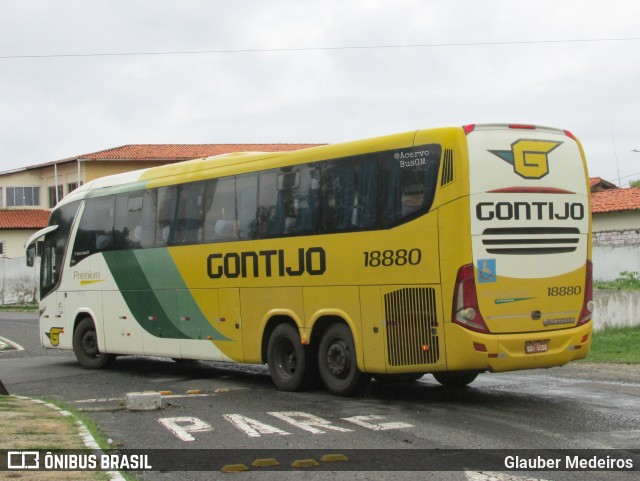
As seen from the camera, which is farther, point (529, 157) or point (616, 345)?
point (616, 345)

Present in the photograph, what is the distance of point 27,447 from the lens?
891 cm

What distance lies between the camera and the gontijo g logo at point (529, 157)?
39.6 ft

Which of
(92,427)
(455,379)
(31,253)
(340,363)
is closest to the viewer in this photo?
(92,427)

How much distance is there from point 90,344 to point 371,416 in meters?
9.16

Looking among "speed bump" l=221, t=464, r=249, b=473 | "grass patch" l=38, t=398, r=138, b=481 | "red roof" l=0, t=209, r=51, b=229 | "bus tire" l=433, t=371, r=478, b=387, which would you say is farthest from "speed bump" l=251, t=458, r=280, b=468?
"red roof" l=0, t=209, r=51, b=229

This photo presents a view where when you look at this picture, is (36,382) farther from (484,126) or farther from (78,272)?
(484,126)

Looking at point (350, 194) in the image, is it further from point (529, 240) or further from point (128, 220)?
point (128, 220)

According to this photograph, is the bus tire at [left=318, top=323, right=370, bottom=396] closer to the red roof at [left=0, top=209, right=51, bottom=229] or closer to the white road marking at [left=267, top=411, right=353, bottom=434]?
the white road marking at [left=267, top=411, right=353, bottom=434]

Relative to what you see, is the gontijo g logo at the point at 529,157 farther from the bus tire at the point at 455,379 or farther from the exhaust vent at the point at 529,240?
the bus tire at the point at 455,379

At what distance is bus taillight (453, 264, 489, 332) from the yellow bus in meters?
0.01

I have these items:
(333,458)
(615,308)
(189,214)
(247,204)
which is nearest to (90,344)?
(189,214)

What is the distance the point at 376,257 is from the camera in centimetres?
1277

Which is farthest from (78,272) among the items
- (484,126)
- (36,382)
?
(484,126)

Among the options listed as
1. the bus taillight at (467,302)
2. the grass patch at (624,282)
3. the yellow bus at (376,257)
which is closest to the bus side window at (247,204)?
the yellow bus at (376,257)
